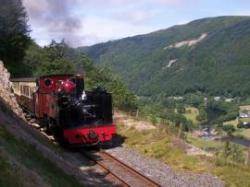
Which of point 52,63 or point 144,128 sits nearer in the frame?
point 144,128

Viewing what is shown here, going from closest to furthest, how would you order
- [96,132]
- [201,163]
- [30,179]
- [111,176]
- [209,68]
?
[30,179] → [111,176] → [201,163] → [96,132] → [209,68]

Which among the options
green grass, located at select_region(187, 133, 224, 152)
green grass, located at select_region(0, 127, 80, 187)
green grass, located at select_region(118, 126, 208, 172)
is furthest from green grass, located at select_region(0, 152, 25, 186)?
green grass, located at select_region(187, 133, 224, 152)

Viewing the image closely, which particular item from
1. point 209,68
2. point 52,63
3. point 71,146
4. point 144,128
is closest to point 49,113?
point 71,146

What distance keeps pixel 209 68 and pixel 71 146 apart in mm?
165318

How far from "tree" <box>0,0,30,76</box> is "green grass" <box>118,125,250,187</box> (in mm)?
21844

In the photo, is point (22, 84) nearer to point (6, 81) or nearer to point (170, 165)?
point (6, 81)

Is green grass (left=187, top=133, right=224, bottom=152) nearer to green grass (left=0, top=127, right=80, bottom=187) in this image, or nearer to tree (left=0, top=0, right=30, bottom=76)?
green grass (left=0, top=127, right=80, bottom=187)

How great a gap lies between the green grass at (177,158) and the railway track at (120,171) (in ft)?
6.25

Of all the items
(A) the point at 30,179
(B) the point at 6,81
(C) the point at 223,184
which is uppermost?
(B) the point at 6,81

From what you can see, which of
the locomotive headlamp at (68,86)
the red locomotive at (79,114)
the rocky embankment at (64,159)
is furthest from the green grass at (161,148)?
the locomotive headlamp at (68,86)

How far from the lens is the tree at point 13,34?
1746 inches

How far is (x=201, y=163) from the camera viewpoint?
757 inches

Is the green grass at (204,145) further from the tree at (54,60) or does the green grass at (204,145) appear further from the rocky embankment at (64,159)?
the tree at (54,60)

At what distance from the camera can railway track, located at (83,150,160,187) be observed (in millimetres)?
16314
